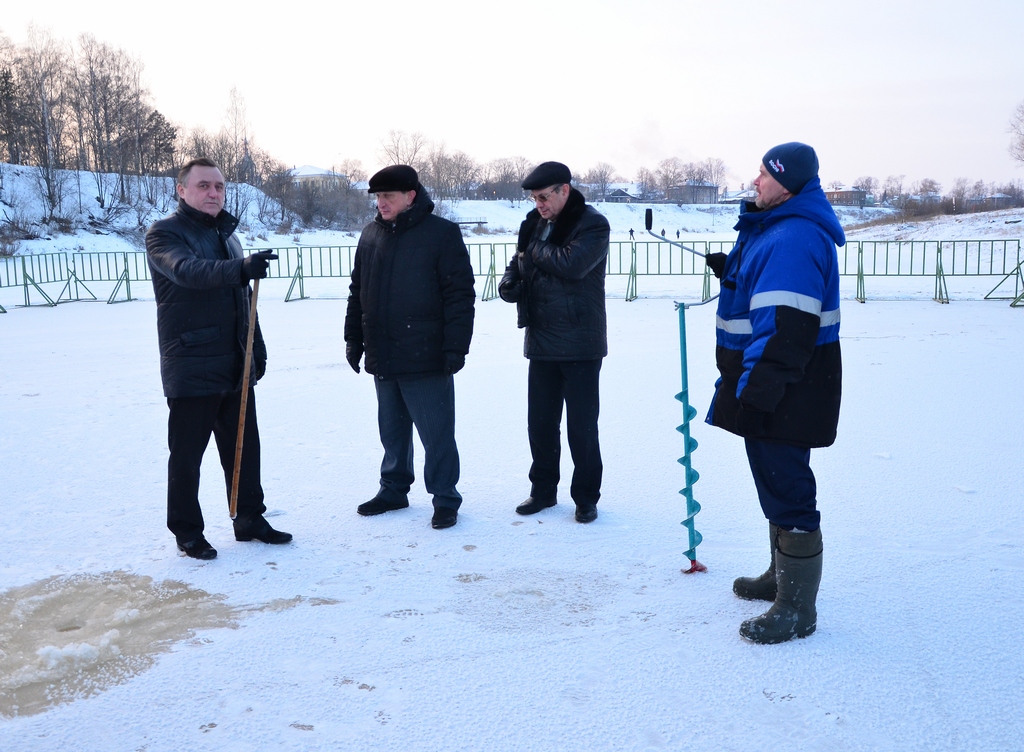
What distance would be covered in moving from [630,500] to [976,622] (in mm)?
1830

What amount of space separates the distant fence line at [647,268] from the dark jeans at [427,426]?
9.79 m

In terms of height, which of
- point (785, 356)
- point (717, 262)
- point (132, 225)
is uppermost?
point (132, 225)

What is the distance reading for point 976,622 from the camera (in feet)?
9.96

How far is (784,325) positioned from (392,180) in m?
2.15

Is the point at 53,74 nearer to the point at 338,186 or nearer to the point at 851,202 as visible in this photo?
the point at 338,186

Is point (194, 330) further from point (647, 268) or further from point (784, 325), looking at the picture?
point (647, 268)

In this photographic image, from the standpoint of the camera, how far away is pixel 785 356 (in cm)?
266

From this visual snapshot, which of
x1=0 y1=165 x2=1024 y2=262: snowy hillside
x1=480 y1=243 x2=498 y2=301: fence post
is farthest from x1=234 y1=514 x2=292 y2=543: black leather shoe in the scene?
x1=0 y1=165 x2=1024 y2=262: snowy hillside

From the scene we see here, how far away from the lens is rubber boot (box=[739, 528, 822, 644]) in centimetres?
292

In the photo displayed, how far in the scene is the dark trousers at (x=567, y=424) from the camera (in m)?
4.25

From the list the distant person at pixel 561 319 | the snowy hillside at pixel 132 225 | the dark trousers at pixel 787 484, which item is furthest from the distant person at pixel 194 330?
the snowy hillside at pixel 132 225

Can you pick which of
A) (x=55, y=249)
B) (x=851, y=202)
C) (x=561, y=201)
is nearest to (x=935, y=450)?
(x=561, y=201)

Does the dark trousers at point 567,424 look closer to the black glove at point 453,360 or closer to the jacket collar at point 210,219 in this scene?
the black glove at point 453,360

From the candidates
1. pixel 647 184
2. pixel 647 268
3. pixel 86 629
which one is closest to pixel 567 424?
pixel 86 629
